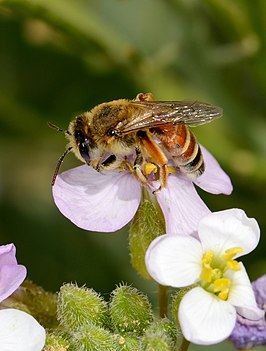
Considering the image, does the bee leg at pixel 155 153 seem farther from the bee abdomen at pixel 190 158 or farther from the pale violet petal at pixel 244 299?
the pale violet petal at pixel 244 299

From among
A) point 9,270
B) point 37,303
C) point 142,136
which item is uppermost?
point 142,136

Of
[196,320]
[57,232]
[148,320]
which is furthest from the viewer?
[57,232]

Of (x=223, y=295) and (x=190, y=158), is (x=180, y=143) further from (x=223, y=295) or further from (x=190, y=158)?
(x=223, y=295)

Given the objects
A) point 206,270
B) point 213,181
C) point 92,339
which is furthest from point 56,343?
point 213,181

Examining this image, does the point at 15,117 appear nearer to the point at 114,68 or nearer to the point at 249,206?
the point at 114,68

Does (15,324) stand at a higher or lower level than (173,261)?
lower

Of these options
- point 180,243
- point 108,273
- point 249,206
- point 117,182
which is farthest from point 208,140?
point 180,243
